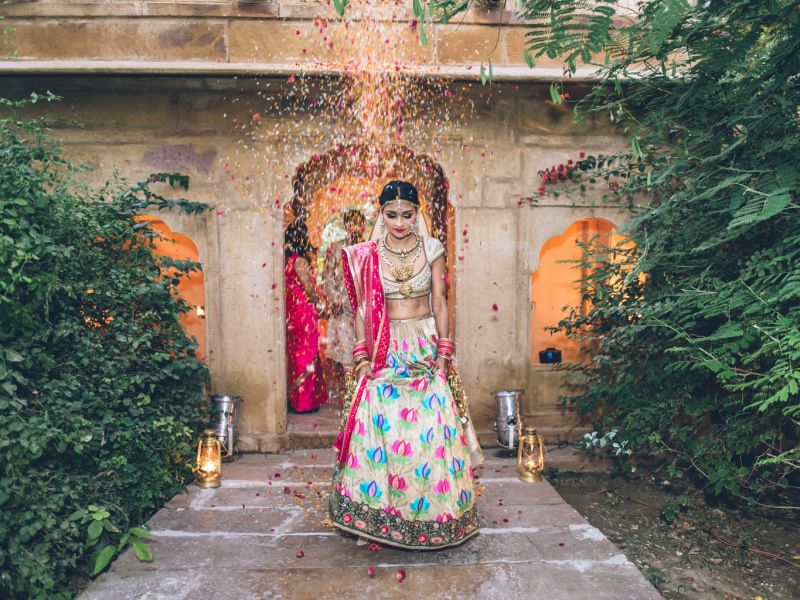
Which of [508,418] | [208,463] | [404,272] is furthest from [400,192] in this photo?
[508,418]

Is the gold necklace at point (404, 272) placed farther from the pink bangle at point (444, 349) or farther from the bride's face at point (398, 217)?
the pink bangle at point (444, 349)

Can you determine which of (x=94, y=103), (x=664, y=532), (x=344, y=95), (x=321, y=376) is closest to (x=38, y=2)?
(x=94, y=103)

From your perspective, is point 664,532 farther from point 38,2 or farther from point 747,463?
point 38,2

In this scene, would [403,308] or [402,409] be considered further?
[403,308]

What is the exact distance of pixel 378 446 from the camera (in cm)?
392

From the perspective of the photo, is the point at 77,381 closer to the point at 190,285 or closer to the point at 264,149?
the point at 190,285

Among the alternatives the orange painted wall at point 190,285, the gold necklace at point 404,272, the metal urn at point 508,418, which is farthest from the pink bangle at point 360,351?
the orange painted wall at point 190,285

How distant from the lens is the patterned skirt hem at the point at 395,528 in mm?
3850

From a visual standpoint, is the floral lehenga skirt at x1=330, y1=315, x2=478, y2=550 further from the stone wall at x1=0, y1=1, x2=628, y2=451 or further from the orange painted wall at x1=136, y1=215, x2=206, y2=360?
the orange painted wall at x1=136, y1=215, x2=206, y2=360

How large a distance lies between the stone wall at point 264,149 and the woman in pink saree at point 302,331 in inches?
34.7

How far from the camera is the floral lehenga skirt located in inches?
152

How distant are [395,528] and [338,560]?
1.38 ft

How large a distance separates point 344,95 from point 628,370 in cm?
409

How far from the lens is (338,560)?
390cm
